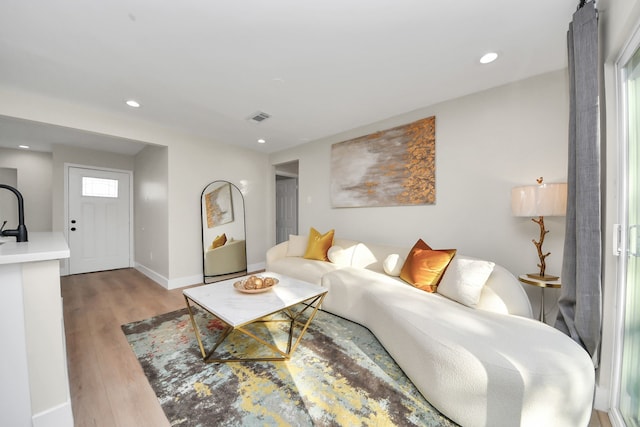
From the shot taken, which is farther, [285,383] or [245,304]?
[245,304]

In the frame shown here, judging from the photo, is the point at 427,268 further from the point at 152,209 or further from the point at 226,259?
the point at 152,209

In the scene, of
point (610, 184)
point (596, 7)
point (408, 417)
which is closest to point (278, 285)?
point (408, 417)

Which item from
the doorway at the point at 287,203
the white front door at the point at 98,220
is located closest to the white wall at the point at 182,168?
the white front door at the point at 98,220

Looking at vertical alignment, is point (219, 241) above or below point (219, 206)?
below

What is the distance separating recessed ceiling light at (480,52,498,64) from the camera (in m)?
1.90

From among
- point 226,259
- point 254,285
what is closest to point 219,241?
point 226,259

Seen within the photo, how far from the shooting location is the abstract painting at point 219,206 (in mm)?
4047

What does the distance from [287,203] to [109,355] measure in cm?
425

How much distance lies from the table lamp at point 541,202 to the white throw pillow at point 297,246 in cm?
260

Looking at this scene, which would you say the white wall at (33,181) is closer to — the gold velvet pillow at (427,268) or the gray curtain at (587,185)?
the gold velvet pillow at (427,268)

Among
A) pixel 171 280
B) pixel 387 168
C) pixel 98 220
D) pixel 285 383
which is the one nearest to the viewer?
pixel 285 383

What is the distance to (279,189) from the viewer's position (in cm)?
611

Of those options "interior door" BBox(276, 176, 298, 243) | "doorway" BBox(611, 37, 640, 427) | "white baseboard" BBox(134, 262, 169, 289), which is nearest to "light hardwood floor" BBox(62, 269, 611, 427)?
"white baseboard" BBox(134, 262, 169, 289)

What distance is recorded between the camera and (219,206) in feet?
13.6
